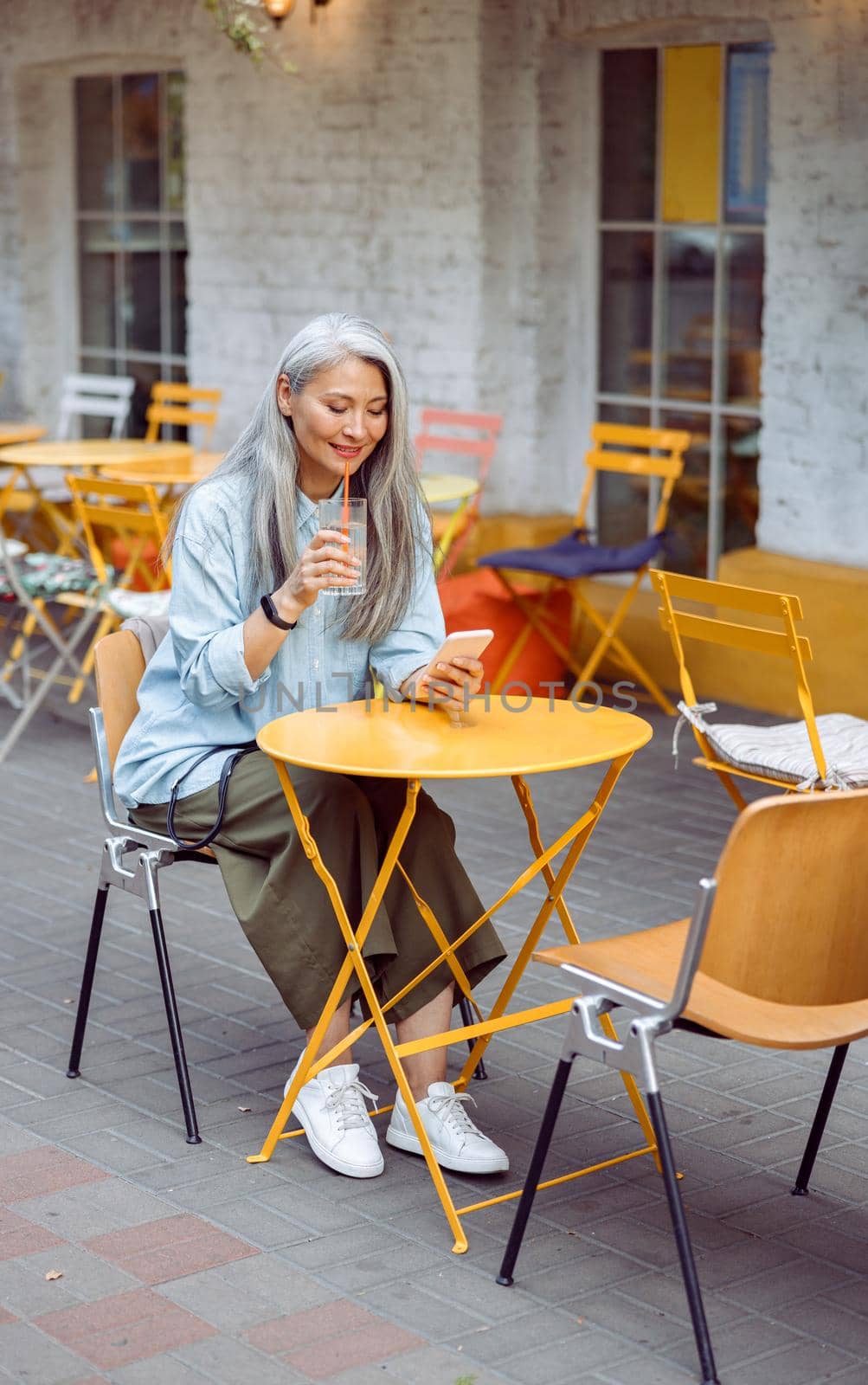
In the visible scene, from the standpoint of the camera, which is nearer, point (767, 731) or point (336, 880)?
point (336, 880)

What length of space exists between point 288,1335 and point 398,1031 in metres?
0.75

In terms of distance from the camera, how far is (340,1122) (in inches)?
140

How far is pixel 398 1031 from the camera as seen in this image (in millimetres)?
3611

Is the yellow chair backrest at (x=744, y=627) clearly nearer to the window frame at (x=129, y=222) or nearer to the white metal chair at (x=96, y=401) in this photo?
the white metal chair at (x=96, y=401)

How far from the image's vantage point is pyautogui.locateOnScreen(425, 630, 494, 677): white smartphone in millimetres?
3463

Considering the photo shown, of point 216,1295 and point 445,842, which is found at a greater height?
point 445,842

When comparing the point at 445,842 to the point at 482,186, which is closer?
the point at 445,842

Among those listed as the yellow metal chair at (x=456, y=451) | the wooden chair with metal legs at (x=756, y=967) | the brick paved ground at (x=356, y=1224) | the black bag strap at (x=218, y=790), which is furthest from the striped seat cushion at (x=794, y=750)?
the yellow metal chair at (x=456, y=451)

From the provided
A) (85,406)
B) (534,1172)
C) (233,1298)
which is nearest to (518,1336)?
(534,1172)

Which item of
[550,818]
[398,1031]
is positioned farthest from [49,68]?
[398,1031]

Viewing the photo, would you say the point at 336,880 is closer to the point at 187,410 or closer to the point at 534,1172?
the point at 534,1172

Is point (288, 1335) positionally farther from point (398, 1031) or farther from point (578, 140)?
point (578, 140)

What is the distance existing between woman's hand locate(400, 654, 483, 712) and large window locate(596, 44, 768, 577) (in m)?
4.22

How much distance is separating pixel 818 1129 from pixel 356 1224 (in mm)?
841
